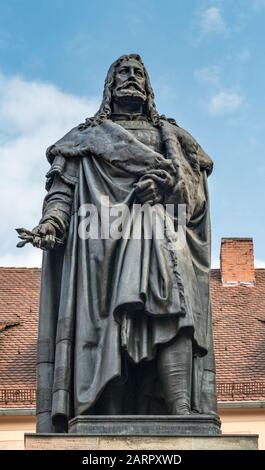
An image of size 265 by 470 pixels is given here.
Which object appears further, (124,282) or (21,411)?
(21,411)

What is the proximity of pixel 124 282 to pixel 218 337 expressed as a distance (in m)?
20.9

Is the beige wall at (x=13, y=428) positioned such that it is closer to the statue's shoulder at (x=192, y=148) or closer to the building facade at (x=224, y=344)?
the building facade at (x=224, y=344)

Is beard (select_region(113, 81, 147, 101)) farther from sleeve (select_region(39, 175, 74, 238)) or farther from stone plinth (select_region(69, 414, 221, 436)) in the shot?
stone plinth (select_region(69, 414, 221, 436))

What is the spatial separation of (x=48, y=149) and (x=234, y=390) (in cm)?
1792

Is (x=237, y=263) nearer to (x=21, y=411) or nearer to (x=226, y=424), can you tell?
(x=226, y=424)

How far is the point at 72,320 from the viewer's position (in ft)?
36.2

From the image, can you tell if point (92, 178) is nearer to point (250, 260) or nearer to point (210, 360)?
point (210, 360)

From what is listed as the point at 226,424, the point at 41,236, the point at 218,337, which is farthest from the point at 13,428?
the point at 41,236

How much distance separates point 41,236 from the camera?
11.2m

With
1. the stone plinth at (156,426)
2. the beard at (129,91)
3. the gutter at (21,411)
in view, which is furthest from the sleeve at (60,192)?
the gutter at (21,411)

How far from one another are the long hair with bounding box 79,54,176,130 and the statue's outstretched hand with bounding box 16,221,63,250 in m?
1.17

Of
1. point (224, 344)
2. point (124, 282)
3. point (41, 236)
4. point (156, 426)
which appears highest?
point (224, 344)
